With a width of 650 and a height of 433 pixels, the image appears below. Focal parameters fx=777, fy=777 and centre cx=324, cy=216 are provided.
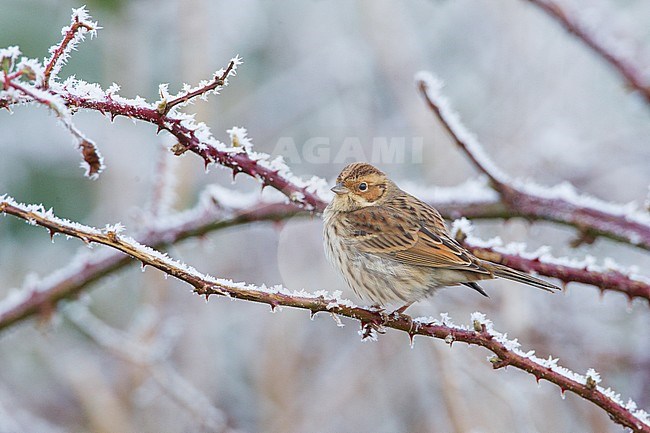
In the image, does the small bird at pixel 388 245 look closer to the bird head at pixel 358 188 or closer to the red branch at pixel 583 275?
the bird head at pixel 358 188

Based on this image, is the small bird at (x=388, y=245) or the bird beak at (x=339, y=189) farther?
the bird beak at (x=339, y=189)

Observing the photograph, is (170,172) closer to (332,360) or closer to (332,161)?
(332,360)

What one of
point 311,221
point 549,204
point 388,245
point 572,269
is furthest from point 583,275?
point 311,221

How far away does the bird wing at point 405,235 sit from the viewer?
12.1 ft

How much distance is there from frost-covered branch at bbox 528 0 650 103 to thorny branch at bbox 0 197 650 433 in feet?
5.66

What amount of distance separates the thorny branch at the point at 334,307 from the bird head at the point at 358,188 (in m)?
1.54

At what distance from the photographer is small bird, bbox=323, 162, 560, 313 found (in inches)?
141

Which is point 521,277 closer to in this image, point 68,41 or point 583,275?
point 583,275

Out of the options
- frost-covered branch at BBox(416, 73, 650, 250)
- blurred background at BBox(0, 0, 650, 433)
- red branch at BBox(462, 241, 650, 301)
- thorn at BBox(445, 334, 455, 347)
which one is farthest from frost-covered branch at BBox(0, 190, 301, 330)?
thorn at BBox(445, 334, 455, 347)

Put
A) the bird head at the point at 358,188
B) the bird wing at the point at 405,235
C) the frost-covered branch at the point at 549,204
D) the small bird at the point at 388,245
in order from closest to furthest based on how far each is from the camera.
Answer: the frost-covered branch at the point at 549,204, the small bird at the point at 388,245, the bird wing at the point at 405,235, the bird head at the point at 358,188

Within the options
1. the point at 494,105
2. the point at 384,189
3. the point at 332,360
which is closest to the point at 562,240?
the point at 494,105

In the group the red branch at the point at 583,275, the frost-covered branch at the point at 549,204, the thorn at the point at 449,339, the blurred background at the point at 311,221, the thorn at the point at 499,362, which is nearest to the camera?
the thorn at the point at 499,362

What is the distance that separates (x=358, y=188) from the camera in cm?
399

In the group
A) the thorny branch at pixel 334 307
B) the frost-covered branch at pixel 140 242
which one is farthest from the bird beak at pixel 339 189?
the thorny branch at pixel 334 307
